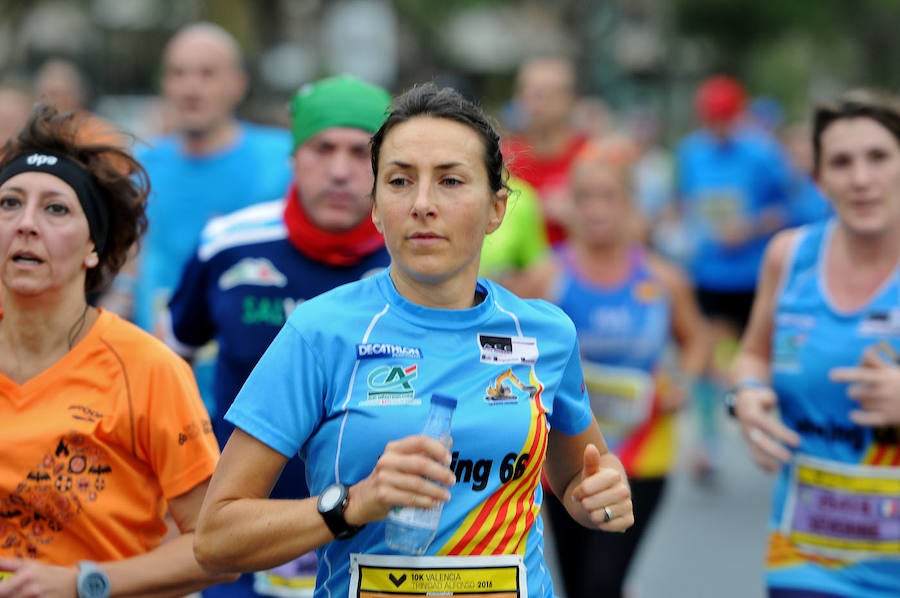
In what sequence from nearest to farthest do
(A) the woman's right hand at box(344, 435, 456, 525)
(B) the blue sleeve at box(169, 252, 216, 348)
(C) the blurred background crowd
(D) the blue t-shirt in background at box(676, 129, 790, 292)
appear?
1. (A) the woman's right hand at box(344, 435, 456, 525)
2. (B) the blue sleeve at box(169, 252, 216, 348)
3. (D) the blue t-shirt in background at box(676, 129, 790, 292)
4. (C) the blurred background crowd

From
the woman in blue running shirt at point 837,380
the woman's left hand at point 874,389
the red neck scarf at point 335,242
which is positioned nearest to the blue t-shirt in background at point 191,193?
the red neck scarf at point 335,242

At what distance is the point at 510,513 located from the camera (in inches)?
132

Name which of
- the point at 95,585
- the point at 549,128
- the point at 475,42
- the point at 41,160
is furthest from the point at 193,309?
the point at 475,42

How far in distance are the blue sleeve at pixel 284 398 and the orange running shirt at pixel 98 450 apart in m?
0.58

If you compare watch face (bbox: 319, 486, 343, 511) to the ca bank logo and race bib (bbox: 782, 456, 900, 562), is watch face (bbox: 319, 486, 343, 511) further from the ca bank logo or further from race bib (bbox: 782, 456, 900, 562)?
race bib (bbox: 782, 456, 900, 562)

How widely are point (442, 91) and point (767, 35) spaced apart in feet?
147

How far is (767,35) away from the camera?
46.5 m

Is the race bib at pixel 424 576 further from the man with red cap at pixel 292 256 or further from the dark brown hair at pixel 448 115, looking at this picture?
the man with red cap at pixel 292 256

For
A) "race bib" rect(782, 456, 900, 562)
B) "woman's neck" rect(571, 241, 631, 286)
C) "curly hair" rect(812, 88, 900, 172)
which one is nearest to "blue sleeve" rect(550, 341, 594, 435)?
"race bib" rect(782, 456, 900, 562)

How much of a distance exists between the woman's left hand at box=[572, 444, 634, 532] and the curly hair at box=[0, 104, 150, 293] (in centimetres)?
139

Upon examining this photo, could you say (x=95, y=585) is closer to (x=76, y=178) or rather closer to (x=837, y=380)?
(x=76, y=178)

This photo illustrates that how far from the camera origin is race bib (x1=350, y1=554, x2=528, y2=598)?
3258mm

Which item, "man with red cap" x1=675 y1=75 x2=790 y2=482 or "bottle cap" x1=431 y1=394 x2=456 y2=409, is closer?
"bottle cap" x1=431 y1=394 x2=456 y2=409

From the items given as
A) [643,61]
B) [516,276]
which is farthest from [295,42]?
[516,276]
